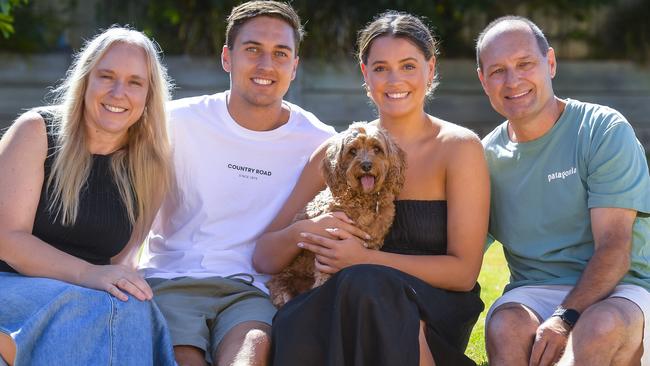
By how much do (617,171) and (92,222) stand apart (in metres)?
2.21

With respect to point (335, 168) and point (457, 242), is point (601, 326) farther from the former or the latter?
point (335, 168)

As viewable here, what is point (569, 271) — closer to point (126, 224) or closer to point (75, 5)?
point (126, 224)

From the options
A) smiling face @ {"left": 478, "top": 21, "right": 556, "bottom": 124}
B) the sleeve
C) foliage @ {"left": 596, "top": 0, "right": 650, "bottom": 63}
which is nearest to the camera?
the sleeve

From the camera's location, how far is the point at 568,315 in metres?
3.65

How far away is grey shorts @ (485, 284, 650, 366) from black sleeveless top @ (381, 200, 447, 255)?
0.39m

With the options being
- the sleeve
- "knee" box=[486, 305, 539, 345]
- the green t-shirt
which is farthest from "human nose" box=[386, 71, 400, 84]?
"knee" box=[486, 305, 539, 345]

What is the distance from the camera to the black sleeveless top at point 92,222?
391cm

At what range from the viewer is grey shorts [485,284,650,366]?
3705 mm

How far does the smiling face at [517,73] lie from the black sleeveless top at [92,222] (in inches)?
69.2

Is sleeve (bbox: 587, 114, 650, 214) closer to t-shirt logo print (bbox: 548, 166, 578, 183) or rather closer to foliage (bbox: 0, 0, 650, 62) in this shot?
t-shirt logo print (bbox: 548, 166, 578, 183)

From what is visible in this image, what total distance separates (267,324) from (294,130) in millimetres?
1097

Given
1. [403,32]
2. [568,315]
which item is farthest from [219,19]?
[568,315]

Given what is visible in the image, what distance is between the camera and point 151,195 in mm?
4223

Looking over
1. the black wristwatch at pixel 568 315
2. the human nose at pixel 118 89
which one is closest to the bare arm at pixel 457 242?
the black wristwatch at pixel 568 315
